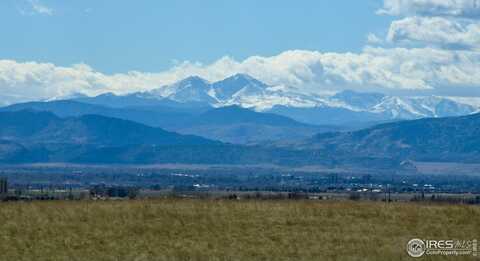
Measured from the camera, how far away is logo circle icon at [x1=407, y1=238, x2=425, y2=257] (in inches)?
1300

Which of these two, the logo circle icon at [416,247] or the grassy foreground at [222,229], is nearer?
the grassy foreground at [222,229]

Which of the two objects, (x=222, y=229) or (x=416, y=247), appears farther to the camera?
(x=222, y=229)

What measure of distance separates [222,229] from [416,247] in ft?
22.7

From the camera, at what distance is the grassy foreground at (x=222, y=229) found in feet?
107

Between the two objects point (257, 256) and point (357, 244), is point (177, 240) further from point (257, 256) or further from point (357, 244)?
point (357, 244)

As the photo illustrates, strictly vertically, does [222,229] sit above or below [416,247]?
above

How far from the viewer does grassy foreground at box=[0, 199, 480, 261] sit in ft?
107

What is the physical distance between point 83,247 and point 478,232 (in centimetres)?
1379

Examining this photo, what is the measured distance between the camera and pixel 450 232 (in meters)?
36.3

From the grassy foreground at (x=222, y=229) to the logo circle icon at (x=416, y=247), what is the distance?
323 mm

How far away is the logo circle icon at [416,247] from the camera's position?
33.0 meters

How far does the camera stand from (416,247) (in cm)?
3384

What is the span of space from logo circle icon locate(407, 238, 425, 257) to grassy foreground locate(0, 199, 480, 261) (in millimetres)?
323

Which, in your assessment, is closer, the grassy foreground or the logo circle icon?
the grassy foreground
